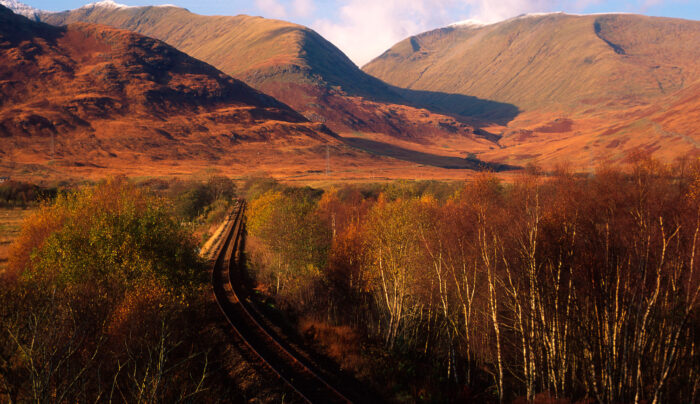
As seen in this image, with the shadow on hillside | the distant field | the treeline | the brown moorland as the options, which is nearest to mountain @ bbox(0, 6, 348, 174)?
the brown moorland

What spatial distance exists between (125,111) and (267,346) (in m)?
151

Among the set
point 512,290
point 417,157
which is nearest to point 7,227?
point 512,290

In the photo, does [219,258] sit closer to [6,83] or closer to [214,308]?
[214,308]

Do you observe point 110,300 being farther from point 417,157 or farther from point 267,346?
point 417,157

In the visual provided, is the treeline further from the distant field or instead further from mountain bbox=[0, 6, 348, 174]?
mountain bbox=[0, 6, 348, 174]

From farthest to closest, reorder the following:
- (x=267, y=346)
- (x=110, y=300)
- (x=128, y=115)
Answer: (x=128, y=115)
(x=267, y=346)
(x=110, y=300)

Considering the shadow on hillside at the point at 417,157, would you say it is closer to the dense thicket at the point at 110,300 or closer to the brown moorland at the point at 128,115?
the brown moorland at the point at 128,115

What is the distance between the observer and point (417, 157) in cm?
17338

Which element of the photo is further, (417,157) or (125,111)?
(417,157)

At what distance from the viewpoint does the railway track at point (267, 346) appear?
13.0 meters

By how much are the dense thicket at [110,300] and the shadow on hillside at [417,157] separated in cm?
14410

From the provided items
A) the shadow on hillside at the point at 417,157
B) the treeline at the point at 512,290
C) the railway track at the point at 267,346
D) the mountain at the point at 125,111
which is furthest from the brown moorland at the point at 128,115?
the treeline at the point at 512,290

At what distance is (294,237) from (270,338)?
11.2m

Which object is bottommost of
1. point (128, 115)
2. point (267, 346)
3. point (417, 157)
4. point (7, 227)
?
point (7, 227)
